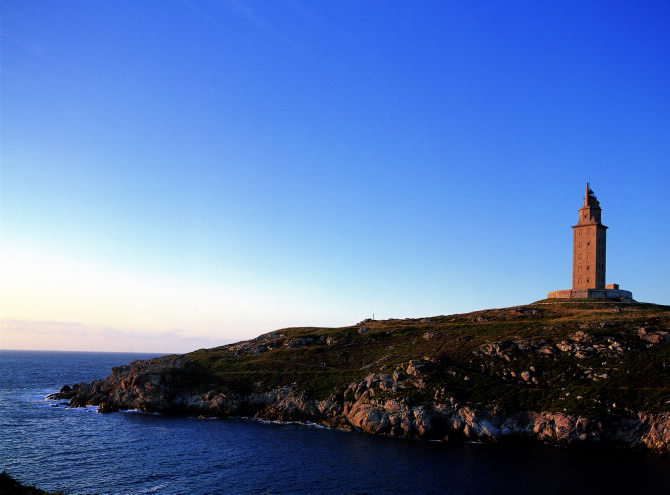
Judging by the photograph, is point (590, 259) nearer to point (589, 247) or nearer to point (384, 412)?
point (589, 247)

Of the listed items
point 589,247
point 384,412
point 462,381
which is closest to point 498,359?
point 462,381

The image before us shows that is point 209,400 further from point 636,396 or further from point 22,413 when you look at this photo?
point 636,396

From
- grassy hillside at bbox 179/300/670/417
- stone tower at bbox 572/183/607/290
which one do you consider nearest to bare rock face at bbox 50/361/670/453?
grassy hillside at bbox 179/300/670/417

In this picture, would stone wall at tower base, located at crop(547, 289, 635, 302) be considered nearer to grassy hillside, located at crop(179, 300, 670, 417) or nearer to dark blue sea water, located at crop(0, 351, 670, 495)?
grassy hillside, located at crop(179, 300, 670, 417)

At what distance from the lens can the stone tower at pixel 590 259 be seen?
118000mm

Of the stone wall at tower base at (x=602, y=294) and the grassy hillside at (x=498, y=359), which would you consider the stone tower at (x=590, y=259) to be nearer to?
the stone wall at tower base at (x=602, y=294)

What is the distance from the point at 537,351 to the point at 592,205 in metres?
58.2

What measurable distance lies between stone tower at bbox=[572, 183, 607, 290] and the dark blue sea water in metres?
69.7

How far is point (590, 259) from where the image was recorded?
119188 millimetres

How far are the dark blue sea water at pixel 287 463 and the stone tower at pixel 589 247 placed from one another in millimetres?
69730

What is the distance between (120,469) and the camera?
51.1 metres

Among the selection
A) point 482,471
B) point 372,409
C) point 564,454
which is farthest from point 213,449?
point 564,454

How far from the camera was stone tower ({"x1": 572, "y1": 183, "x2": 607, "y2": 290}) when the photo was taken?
119 m

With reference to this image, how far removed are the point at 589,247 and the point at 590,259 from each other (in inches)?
121
